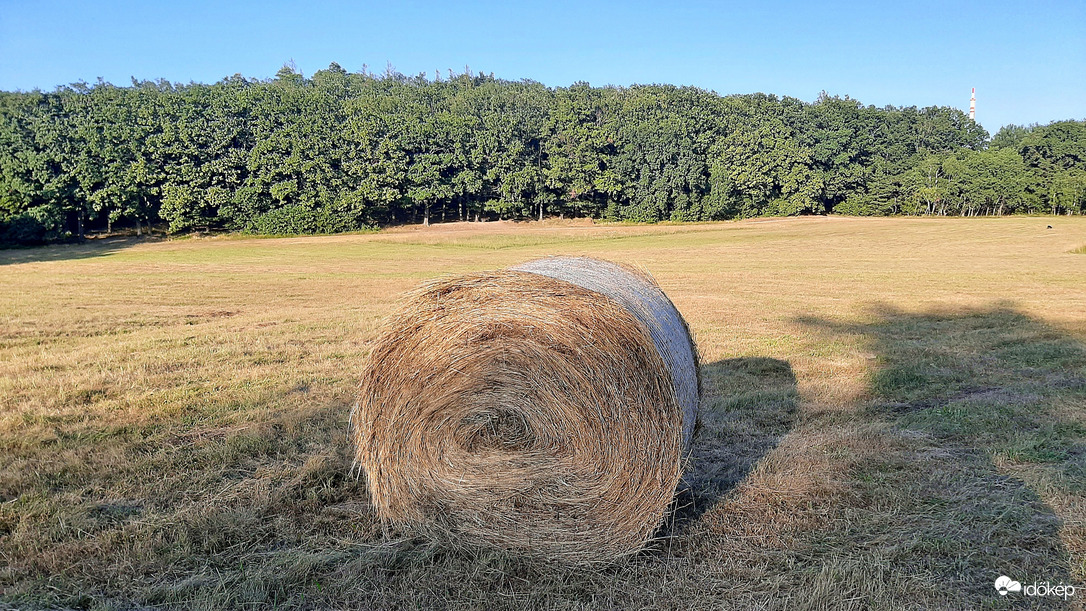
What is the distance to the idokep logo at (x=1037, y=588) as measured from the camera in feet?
13.0

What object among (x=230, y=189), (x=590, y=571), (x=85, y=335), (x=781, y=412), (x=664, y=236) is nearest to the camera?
(x=590, y=571)

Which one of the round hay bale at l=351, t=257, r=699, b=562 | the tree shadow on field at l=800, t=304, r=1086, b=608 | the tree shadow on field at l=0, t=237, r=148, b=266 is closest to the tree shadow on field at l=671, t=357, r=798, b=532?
the round hay bale at l=351, t=257, r=699, b=562

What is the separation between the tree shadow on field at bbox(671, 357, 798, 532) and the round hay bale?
1.73 feet

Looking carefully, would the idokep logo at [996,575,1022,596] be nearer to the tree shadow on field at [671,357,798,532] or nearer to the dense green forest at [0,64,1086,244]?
the tree shadow on field at [671,357,798,532]

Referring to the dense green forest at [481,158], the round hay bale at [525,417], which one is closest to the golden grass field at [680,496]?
the round hay bale at [525,417]

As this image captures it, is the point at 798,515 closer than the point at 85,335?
Yes

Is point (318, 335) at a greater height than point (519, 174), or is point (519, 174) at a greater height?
point (519, 174)

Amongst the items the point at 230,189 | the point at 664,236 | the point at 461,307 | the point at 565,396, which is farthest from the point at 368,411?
the point at 230,189

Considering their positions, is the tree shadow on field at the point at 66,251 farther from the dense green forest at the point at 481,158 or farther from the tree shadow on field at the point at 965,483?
the tree shadow on field at the point at 965,483

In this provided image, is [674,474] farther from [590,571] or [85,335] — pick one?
[85,335]

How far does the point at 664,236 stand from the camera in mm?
51469

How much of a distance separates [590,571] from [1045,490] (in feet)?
11.1

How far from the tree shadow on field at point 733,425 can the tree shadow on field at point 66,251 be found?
121ft

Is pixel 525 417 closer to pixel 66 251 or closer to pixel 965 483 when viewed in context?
pixel 965 483
